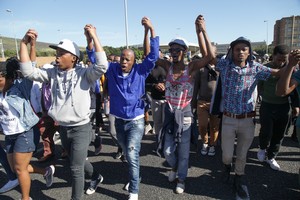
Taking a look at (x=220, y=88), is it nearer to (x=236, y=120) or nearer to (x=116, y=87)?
(x=236, y=120)

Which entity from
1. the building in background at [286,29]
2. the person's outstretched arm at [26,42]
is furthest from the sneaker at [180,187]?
the building in background at [286,29]

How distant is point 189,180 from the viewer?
362 cm

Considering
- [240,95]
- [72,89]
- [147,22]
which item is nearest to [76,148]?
[72,89]

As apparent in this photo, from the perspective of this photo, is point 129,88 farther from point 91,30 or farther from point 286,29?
point 286,29

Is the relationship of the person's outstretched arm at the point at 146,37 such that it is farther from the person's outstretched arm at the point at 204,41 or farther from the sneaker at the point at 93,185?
the sneaker at the point at 93,185

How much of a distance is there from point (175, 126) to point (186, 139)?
0.25 m

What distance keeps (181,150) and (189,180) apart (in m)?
0.62

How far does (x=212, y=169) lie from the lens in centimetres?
396

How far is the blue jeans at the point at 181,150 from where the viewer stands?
10.8ft

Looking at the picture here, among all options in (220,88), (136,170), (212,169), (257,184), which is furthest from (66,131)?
(257,184)

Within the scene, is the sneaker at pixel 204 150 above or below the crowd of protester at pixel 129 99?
below

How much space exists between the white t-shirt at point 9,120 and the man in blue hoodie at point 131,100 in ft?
3.68

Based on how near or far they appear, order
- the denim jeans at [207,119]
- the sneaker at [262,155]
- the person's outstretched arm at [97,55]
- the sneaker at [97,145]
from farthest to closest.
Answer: the sneaker at [97,145]
the denim jeans at [207,119]
the sneaker at [262,155]
the person's outstretched arm at [97,55]

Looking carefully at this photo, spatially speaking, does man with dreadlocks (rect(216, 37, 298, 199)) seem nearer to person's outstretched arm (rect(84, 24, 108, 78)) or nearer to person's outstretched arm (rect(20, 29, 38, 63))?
person's outstretched arm (rect(84, 24, 108, 78))
